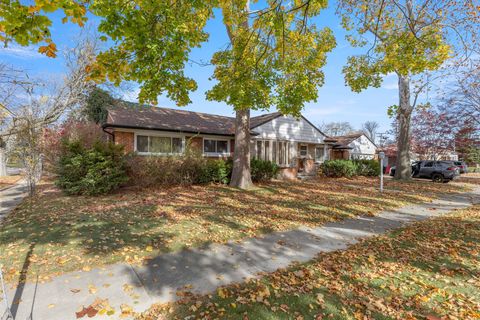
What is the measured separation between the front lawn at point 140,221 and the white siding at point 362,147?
22020mm

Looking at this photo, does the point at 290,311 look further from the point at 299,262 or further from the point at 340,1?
the point at 340,1

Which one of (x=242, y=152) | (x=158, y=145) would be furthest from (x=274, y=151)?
(x=158, y=145)

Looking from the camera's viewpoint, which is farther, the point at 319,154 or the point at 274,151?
the point at 319,154

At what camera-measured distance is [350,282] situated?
3746 mm

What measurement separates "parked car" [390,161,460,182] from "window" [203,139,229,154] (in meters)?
16.7

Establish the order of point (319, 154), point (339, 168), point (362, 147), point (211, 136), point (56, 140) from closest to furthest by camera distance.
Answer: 1. point (56, 140)
2. point (211, 136)
3. point (339, 168)
4. point (319, 154)
5. point (362, 147)

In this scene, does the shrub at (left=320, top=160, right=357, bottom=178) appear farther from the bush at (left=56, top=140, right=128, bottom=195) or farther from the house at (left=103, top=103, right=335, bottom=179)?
the bush at (left=56, top=140, right=128, bottom=195)

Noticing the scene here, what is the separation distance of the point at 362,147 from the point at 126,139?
3088cm

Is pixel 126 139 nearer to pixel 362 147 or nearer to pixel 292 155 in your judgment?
pixel 292 155

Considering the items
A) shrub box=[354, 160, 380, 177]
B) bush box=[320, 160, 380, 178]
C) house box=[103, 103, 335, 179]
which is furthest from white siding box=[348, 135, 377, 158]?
bush box=[320, 160, 380, 178]

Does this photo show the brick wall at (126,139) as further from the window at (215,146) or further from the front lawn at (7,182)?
the front lawn at (7,182)

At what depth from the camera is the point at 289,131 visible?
20.0m

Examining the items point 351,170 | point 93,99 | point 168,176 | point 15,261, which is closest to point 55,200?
point 168,176

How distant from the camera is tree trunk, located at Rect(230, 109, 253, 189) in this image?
1296cm
